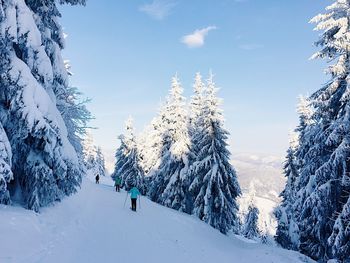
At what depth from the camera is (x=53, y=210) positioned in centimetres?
1436

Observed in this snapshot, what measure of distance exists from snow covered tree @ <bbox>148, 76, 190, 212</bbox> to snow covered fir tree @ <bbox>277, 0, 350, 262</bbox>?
16.5 metres

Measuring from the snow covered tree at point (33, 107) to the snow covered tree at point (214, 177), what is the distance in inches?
651

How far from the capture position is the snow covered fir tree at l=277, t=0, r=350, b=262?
14.9 meters

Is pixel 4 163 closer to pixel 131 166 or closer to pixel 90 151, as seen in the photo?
pixel 131 166

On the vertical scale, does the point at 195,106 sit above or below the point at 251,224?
above

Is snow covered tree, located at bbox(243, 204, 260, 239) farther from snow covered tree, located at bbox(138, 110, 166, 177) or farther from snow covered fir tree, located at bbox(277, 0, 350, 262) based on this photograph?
snow covered fir tree, located at bbox(277, 0, 350, 262)

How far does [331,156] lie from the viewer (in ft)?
50.1

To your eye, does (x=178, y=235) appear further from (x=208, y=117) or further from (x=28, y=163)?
(x=208, y=117)

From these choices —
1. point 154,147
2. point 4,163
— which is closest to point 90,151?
point 154,147

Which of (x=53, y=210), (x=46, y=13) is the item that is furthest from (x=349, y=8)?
(x=53, y=210)

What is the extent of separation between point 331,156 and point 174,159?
68.8 ft

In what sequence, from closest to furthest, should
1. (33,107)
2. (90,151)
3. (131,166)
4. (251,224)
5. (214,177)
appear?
(33,107) < (214,177) < (131,166) < (251,224) < (90,151)

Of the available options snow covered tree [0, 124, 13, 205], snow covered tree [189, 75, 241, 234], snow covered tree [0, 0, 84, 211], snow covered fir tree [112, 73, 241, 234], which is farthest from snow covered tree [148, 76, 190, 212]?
snow covered tree [0, 124, 13, 205]

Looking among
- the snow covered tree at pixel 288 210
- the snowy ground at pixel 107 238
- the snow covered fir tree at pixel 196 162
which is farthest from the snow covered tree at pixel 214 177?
the snow covered tree at pixel 288 210
